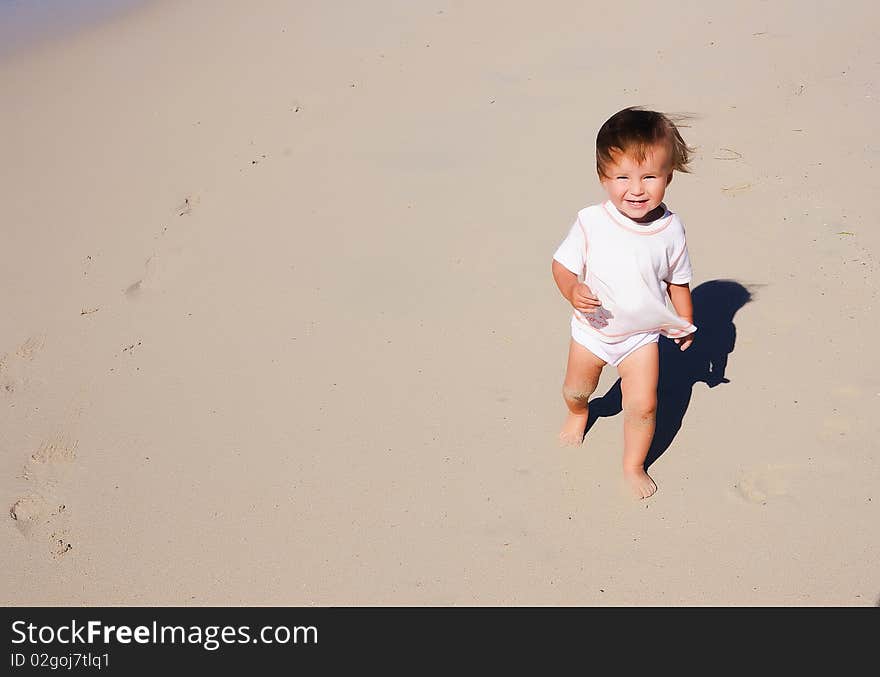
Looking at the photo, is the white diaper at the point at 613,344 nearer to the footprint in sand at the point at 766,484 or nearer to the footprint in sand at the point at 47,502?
the footprint in sand at the point at 766,484

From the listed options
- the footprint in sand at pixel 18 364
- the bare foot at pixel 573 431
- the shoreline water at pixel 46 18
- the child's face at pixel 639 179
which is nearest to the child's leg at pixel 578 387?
the bare foot at pixel 573 431

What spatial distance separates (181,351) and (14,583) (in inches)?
39.8

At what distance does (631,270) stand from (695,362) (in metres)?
0.81

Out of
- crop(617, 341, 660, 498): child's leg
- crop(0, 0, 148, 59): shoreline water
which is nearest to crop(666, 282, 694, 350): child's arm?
crop(617, 341, 660, 498): child's leg

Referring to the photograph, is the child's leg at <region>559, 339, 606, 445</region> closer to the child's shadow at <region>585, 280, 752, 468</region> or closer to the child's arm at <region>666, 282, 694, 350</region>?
the child's shadow at <region>585, 280, 752, 468</region>

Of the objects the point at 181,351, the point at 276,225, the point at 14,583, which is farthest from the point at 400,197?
the point at 14,583

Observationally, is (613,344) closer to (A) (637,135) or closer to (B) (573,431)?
(B) (573,431)

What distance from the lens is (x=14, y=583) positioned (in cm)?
230

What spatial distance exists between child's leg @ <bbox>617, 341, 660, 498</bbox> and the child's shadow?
10cm

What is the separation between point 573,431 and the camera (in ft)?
8.50

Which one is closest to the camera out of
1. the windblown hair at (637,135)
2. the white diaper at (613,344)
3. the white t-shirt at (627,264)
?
the windblown hair at (637,135)

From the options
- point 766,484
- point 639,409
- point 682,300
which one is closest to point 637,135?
point 682,300

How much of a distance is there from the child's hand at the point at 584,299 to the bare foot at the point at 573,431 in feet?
1.63

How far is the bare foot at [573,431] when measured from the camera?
2580 millimetres
